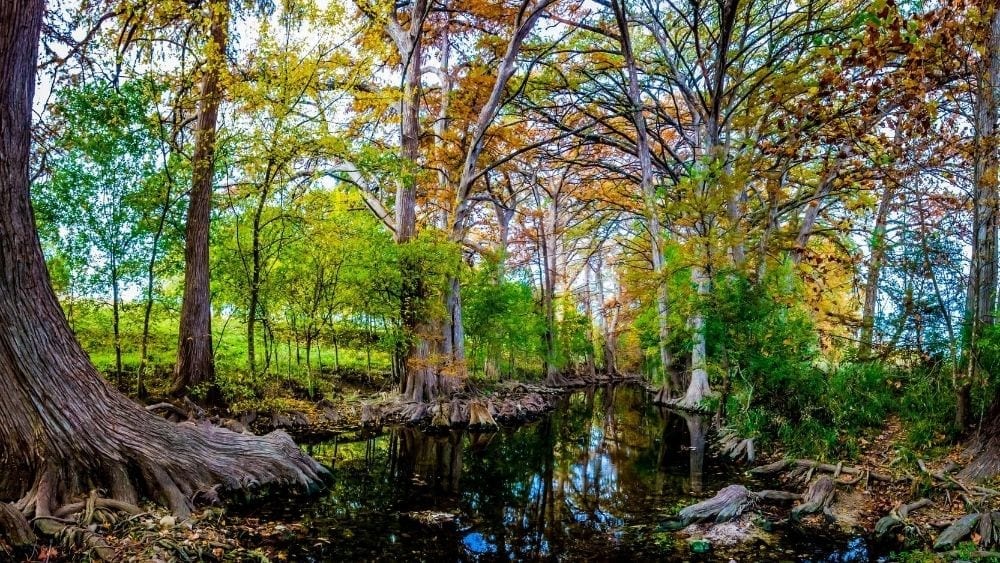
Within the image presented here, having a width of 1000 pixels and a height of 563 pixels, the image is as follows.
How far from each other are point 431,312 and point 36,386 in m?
8.60

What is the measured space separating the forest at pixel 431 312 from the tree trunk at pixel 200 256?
6cm

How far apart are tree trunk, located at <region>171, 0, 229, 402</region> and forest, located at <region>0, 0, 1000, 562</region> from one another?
0.19ft

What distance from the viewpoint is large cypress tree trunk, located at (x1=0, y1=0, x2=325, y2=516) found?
12.9ft

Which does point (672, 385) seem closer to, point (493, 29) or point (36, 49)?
point (493, 29)

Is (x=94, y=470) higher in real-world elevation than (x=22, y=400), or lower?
lower

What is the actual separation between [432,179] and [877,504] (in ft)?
42.6

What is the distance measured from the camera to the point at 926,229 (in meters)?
6.38

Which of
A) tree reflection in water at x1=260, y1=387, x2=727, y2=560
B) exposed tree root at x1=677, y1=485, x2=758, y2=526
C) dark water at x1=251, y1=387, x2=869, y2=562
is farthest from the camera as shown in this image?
exposed tree root at x1=677, y1=485, x2=758, y2=526

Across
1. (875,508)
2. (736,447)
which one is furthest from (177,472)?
(736,447)

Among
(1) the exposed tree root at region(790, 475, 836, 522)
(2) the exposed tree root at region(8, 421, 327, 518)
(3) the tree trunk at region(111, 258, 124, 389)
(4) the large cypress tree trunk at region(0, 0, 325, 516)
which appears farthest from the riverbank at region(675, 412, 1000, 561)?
(3) the tree trunk at region(111, 258, 124, 389)

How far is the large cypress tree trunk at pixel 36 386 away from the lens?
12.9 feet

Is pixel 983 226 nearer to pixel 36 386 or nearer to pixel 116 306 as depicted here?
pixel 36 386

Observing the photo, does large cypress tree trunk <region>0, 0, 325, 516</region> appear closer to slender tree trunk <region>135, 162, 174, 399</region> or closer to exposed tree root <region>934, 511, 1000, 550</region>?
slender tree trunk <region>135, 162, 174, 399</region>

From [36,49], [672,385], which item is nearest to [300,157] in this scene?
[36,49]
